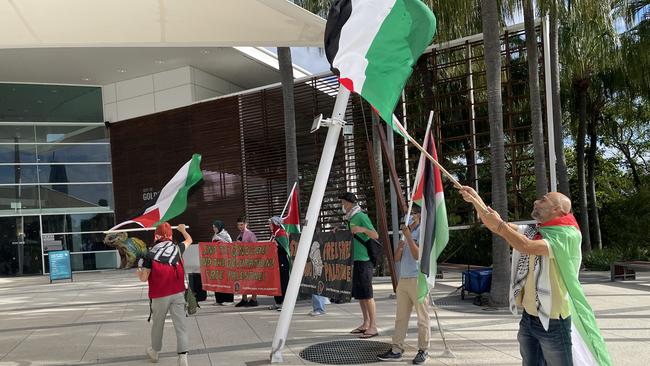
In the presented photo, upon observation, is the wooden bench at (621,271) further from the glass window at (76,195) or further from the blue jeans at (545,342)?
the glass window at (76,195)

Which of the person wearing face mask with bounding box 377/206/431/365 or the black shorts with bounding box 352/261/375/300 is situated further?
the black shorts with bounding box 352/261/375/300

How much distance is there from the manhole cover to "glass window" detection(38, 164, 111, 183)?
21.6 m

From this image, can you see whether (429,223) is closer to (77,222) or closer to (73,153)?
(77,222)

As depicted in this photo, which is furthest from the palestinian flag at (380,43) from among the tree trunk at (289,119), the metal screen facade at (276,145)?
the metal screen facade at (276,145)

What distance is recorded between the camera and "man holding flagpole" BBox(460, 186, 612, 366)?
12.4ft

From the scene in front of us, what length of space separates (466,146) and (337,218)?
31.3 feet

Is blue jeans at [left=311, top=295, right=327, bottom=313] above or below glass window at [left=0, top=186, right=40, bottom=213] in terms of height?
below

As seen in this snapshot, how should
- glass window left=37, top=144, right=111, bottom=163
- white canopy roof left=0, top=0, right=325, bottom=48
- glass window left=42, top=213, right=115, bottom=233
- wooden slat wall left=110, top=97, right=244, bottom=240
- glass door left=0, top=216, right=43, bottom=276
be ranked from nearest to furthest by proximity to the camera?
white canopy roof left=0, top=0, right=325, bottom=48, wooden slat wall left=110, top=97, right=244, bottom=240, glass door left=0, top=216, right=43, bottom=276, glass window left=42, top=213, right=115, bottom=233, glass window left=37, top=144, right=111, bottom=163

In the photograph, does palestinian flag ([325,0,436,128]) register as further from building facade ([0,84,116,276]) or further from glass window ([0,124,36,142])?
glass window ([0,124,36,142])

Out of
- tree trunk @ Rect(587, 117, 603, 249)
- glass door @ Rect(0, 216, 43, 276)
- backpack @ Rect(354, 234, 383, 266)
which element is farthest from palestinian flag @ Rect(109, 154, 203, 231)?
glass door @ Rect(0, 216, 43, 276)

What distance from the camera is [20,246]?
2455cm

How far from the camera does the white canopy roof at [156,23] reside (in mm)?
6980

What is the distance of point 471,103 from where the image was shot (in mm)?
15945

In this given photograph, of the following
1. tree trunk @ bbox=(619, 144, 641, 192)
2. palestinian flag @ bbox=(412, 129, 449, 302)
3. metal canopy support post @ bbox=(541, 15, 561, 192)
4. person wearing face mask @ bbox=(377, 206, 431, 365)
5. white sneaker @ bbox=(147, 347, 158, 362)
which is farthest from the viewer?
tree trunk @ bbox=(619, 144, 641, 192)
